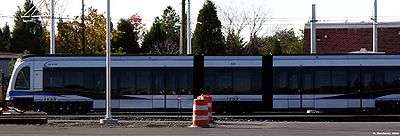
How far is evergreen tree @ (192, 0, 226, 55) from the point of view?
70.8m

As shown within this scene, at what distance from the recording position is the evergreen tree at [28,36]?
267 feet

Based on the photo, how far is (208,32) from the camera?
71.1 meters

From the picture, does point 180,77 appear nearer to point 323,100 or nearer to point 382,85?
point 323,100

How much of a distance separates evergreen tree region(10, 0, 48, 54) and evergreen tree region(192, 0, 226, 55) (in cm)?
1818

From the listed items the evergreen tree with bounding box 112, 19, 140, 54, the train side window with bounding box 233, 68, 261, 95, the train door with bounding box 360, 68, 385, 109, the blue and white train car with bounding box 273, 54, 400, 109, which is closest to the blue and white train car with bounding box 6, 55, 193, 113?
the train side window with bounding box 233, 68, 261, 95

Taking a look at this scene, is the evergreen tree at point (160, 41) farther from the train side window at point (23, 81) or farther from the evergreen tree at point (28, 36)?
the train side window at point (23, 81)

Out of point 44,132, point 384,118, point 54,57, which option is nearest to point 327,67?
point 384,118

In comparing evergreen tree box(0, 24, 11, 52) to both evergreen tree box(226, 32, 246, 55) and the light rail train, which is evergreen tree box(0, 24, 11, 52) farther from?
the light rail train

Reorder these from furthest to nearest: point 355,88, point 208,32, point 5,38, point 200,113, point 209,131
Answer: point 5,38 → point 208,32 → point 355,88 → point 200,113 → point 209,131

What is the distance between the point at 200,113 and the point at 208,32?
45447 mm

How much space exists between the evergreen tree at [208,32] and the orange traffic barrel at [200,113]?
1754 inches

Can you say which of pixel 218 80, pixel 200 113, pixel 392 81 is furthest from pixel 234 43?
pixel 200 113

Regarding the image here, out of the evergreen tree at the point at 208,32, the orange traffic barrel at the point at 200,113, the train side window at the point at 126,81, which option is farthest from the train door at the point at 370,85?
the evergreen tree at the point at 208,32

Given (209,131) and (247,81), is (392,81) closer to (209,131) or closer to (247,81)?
(247,81)
